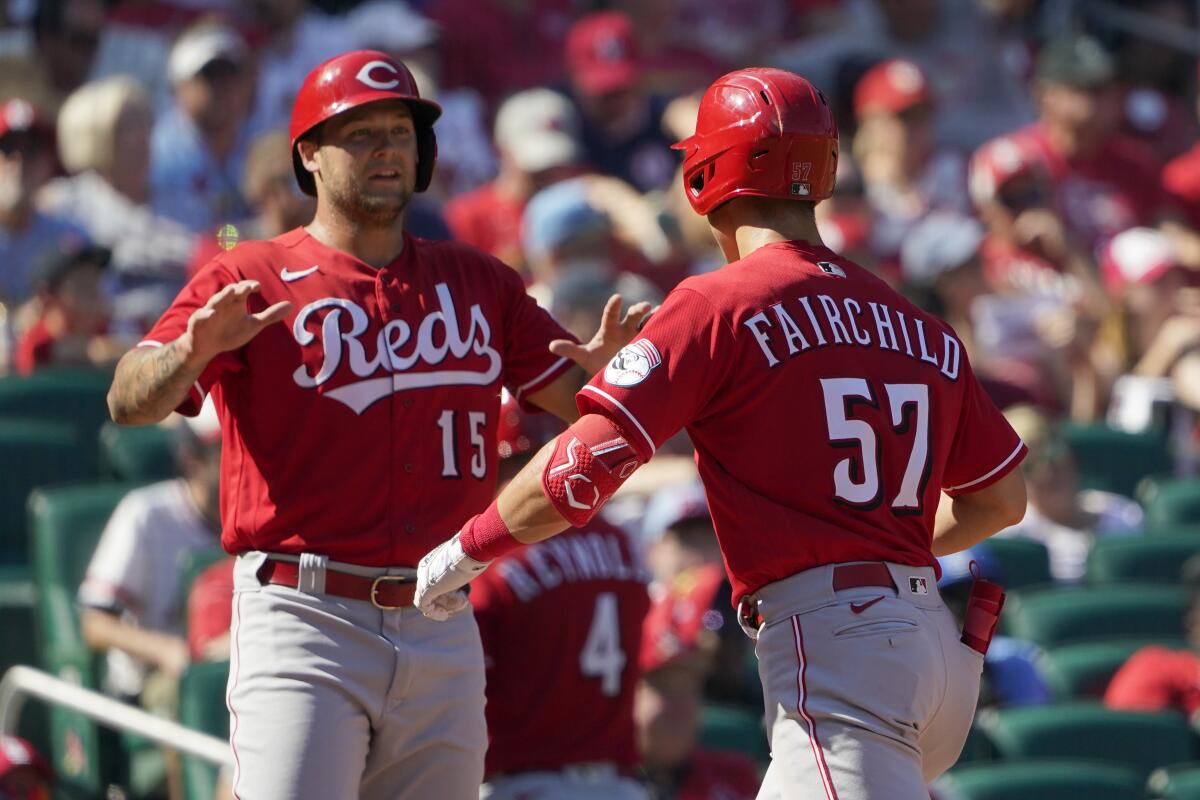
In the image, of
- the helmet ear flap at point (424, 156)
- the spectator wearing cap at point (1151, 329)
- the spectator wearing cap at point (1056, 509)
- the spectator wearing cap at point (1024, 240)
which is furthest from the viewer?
the spectator wearing cap at point (1024, 240)

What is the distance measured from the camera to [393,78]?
13.5 feet

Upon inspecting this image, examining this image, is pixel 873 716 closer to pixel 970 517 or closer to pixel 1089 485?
Answer: pixel 970 517

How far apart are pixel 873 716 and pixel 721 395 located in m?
0.63

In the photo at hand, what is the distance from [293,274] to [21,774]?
2.36 metres

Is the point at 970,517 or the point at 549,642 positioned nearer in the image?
the point at 970,517

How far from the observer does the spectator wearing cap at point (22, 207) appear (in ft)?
26.3

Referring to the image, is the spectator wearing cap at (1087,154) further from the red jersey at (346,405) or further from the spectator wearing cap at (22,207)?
the red jersey at (346,405)

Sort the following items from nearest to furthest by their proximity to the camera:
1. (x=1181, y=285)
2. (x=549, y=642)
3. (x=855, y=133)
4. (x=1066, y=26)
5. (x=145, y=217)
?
(x=549, y=642)
(x=145, y=217)
(x=1181, y=285)
(x=855, y=133)
(x=1066, y=26)

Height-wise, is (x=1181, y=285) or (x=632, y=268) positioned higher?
(x=632, y=268)

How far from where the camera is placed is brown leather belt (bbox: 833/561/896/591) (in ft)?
11.5

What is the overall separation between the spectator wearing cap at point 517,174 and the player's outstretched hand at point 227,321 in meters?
4.98

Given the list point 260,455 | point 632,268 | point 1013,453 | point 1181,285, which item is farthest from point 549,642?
point 1181,285

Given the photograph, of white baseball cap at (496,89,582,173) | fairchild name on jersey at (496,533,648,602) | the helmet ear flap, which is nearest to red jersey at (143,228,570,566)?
the helmet ear flap

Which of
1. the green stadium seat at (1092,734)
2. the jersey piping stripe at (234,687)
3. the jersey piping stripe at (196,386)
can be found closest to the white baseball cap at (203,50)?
the green stadium seat at (1092,734)
